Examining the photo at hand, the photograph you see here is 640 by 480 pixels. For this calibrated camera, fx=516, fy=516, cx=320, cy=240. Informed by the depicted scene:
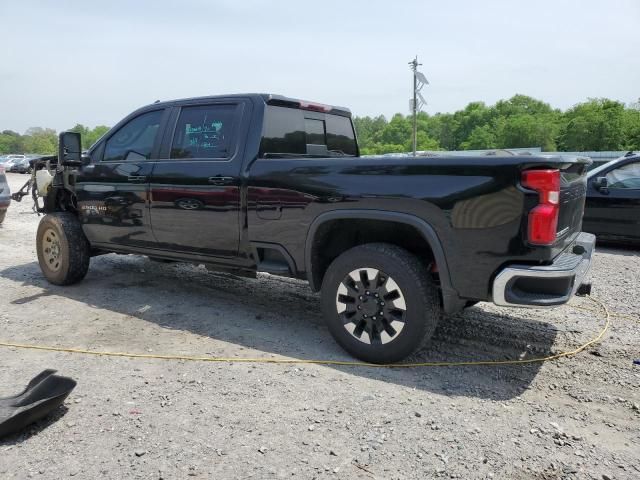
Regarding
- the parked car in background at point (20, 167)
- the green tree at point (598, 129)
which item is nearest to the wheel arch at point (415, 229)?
the parked car in background at point (20, 167)

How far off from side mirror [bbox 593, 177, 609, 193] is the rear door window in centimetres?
612

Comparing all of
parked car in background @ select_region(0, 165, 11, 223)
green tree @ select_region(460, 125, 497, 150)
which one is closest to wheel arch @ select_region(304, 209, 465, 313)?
parked car in background @ select_region(0, 165, 11, 223)

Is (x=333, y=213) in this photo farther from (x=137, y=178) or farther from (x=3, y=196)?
(x=3, y=196)

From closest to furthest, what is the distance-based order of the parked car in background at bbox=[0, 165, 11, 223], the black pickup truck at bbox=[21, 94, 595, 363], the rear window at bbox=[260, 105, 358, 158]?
the black pickup truck at bbox=[21, 94, 595, 363], the rear window at bbox=[260, 105, 358, 158], the parked car in background at bbox=[0, 165, 11, 223]

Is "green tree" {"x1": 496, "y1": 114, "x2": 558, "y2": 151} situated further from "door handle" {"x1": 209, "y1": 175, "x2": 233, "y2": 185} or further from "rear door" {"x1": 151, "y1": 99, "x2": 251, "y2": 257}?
"door handle" {"x1": 209, "y1": 175, "x2": 233, "y2": 185}

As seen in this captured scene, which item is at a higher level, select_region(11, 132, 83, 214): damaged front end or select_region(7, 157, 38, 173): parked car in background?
select_region(11, 132, 83, 214): damaged front end

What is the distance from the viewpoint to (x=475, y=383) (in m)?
3.34

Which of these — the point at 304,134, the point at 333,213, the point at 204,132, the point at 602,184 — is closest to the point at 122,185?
the point at 204,132

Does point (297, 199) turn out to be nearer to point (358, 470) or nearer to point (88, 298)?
point (358, 470)

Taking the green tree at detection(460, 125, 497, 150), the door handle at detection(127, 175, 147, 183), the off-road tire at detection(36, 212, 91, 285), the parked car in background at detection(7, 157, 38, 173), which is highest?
the green tree at detection(460, 125, 497, 150)

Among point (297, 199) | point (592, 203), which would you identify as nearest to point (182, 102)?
point (297, 199)

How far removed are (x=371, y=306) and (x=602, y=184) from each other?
605 cm

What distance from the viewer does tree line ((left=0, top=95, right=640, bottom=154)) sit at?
230 feet

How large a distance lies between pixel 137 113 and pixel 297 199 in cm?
225
